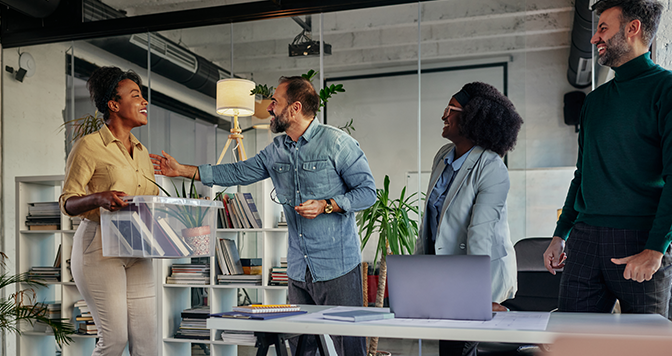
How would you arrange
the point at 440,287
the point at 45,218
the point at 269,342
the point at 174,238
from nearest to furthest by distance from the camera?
1. the point at 440,287
2. the point at 269,342
3. the point at 174,238
4. the point at 45,218

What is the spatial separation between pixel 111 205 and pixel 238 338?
83.9 inches

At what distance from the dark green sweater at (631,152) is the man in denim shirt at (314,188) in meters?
0.97

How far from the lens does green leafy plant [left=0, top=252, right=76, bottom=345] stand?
3887 millimetres

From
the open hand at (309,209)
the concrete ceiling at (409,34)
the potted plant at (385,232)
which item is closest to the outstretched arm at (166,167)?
the open hand at (309,209)

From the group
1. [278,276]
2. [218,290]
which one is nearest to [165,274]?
[218,290]

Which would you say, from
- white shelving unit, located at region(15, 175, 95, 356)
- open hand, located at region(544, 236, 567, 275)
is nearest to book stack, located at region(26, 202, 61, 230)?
white shelving unit, located at region(15, 175, 95, 356)

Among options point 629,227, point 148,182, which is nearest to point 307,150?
point 148,182

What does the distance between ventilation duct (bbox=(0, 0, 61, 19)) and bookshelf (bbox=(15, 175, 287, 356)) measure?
1.61 m

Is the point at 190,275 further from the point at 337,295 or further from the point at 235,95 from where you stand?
the point at 337,295

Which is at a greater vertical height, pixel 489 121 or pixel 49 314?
pixel 489 121

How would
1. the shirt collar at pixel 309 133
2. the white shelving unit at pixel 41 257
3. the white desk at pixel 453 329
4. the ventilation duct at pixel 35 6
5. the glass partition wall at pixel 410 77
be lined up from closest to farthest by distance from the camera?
the white desk at pixel 453 329, the shirt collar at pixel 309 133, the white shelving unit at pixel 41 257, the glass partition wall at pixel 410 77, the ventilation duct at pixel 35 6

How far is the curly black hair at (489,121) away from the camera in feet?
6.76

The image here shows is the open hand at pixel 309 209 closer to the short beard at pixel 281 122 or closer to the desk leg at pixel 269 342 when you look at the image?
the short beard at pixel 281 122

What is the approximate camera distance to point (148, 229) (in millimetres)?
2100
